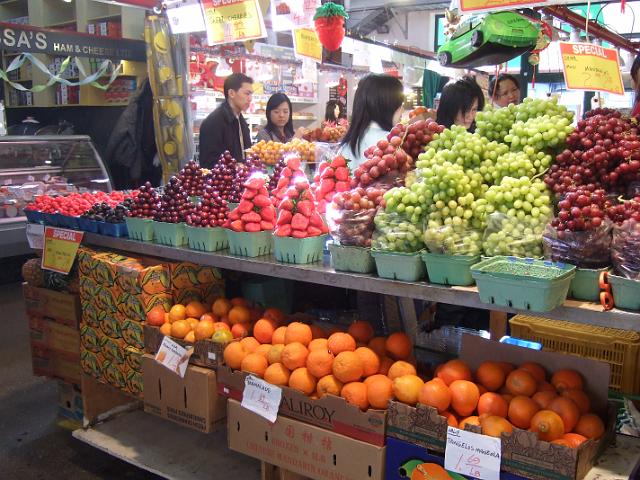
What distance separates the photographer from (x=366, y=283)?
2.16 metres

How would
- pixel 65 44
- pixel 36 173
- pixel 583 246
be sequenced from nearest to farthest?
pixel 583 246 → pixel 36 173 → pixel 65 44

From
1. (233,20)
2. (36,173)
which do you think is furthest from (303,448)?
(36,173)

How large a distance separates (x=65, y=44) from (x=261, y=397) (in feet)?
18.1

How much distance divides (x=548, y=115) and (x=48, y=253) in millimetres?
2624

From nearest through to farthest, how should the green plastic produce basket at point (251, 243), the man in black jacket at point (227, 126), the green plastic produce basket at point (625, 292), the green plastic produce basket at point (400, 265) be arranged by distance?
the green plastic produce basket at point (625, 292) < the green plastic produce basket at point (400, 265) < the green plastic produce basket at point (251, 243) < the man in black jacket at point (227, 126)

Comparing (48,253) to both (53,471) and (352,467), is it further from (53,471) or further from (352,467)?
(352,467)

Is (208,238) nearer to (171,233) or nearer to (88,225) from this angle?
(171,233)

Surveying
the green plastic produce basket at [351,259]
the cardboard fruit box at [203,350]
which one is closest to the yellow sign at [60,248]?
the cardboard fruit box at [203,350]

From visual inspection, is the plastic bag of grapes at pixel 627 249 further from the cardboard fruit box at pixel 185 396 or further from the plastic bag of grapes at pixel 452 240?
the cardboard fruit box at pixel 185 396

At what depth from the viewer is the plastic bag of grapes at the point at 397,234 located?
6.81 feet

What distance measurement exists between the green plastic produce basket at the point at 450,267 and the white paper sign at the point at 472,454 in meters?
0.46

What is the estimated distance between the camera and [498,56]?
13.5 ft

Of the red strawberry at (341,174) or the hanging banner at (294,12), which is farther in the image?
the hanging banner at (294,12)

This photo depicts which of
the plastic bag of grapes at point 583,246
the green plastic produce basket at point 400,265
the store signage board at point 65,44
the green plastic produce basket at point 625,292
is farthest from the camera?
the store signage board at point 65,44
